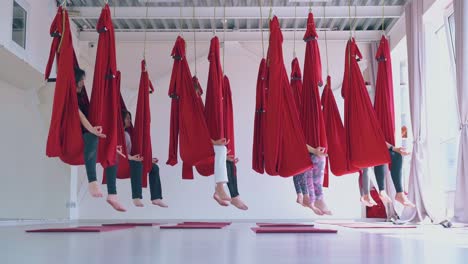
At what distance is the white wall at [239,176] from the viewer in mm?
10477

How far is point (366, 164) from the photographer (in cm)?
553

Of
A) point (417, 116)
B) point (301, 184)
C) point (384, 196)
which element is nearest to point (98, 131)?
point (301, 184)

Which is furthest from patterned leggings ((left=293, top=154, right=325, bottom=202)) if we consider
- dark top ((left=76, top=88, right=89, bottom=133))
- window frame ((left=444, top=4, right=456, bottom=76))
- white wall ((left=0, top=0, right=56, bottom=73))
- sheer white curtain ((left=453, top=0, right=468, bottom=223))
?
white wall ((left=0, top=0, right=56, bottom=73))

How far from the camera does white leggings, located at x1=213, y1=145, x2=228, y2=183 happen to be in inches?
234

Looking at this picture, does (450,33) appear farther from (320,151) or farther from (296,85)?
(320,151)

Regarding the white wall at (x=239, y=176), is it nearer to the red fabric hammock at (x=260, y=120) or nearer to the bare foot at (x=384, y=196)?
the red fabric hammock at (x=260, y=120)

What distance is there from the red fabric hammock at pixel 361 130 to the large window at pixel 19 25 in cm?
445

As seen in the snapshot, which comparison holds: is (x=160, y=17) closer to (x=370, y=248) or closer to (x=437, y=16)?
(x=437, y=16)

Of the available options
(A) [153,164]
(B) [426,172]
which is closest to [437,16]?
(B) [426,172]

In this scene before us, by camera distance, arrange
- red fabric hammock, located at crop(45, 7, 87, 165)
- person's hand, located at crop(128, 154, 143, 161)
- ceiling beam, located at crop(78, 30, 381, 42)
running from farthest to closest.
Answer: ceiling beam, located at crop(78, 30, 381, 42) → person's hand, located at crop(128, 154, 143, 161) → red fabric hammock, located at crop(45, 7, 87, 165)

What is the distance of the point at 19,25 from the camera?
788 cm

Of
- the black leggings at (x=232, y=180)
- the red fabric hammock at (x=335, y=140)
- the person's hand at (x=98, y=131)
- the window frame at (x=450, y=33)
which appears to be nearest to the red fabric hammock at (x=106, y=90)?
the person's hand at (x=98, y=131)

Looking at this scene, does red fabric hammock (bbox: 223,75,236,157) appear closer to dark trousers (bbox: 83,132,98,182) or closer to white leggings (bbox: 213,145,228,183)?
white leggings (bbox: 213,145,228,183)

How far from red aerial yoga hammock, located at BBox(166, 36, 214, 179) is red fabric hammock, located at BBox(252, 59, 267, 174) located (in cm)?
70
